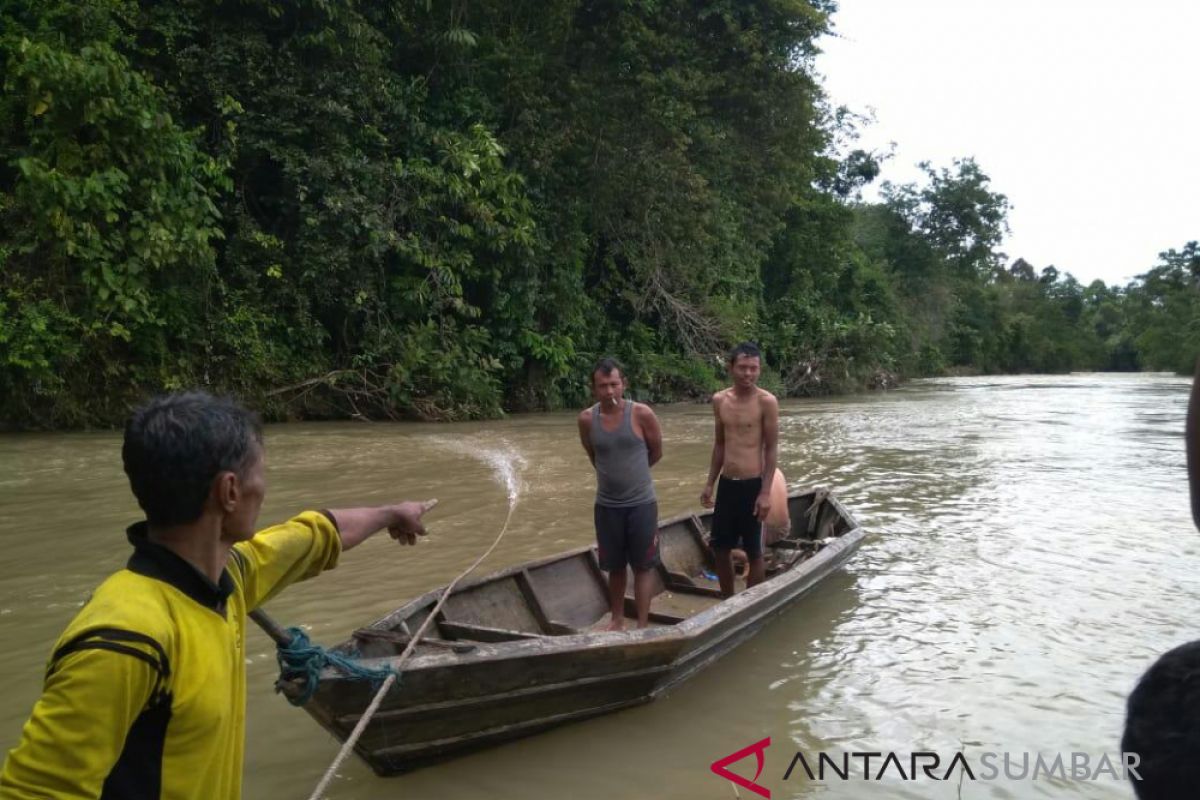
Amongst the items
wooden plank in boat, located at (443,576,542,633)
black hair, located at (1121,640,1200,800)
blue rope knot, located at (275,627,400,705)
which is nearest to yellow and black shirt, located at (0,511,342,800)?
blue rope knot, located at (275,627,400,705)

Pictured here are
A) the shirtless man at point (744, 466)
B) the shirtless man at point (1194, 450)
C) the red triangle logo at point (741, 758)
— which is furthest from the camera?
the shirtless man at point (744, 466)

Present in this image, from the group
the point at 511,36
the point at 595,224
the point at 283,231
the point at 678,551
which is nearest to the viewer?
the point at 678,551

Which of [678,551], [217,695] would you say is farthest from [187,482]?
[678,551]

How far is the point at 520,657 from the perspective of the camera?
3.58m

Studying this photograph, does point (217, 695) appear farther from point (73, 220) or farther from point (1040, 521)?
point (73, 220)

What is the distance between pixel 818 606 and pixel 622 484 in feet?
6.32

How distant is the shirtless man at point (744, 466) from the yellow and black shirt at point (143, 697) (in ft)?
13.9

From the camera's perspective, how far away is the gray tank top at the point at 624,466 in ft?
16.7

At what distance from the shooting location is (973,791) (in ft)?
11.9

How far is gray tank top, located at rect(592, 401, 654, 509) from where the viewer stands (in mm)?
5078

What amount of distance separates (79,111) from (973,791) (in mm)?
13546

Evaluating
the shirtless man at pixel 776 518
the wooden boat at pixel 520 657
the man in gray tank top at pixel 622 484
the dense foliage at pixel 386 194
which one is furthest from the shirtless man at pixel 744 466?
the dense foliage at pixel 386 194

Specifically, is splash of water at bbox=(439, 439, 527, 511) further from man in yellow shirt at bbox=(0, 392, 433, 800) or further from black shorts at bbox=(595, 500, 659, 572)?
man in yellow shirt at bbox=(0, 392, 433, 800)

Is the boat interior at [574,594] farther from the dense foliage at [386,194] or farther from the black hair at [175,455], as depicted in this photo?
the dense foliage at [386,194]
